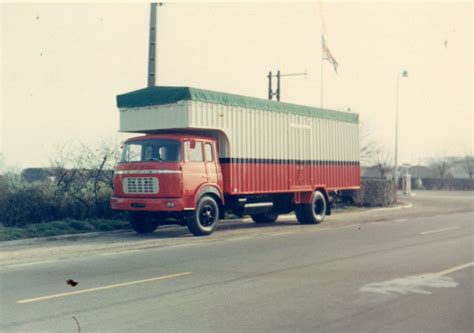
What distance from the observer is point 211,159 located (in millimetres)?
15375

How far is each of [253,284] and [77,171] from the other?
10696 millimetres

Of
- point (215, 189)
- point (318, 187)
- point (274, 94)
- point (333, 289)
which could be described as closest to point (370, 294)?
point (333, 289)

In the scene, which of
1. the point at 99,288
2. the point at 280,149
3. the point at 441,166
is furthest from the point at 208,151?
the point at 441,166

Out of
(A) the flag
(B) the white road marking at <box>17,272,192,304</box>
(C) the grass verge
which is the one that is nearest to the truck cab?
(C) the grass verge

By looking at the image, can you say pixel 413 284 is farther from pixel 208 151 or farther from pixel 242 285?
pixel 208 151

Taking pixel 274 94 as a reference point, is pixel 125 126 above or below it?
below

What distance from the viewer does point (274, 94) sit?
33625 mm

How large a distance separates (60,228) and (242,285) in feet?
27.6

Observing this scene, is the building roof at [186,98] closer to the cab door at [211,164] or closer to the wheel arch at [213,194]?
the cab door at [211,164]

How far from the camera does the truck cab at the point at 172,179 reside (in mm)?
14211

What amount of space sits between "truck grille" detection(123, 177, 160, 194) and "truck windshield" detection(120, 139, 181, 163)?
52cm

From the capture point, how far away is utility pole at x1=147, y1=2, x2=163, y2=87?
1733 cm

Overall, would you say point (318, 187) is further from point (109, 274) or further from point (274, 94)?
point (274, 94)

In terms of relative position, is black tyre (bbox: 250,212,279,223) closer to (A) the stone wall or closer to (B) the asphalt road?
(B) the asphalt road
